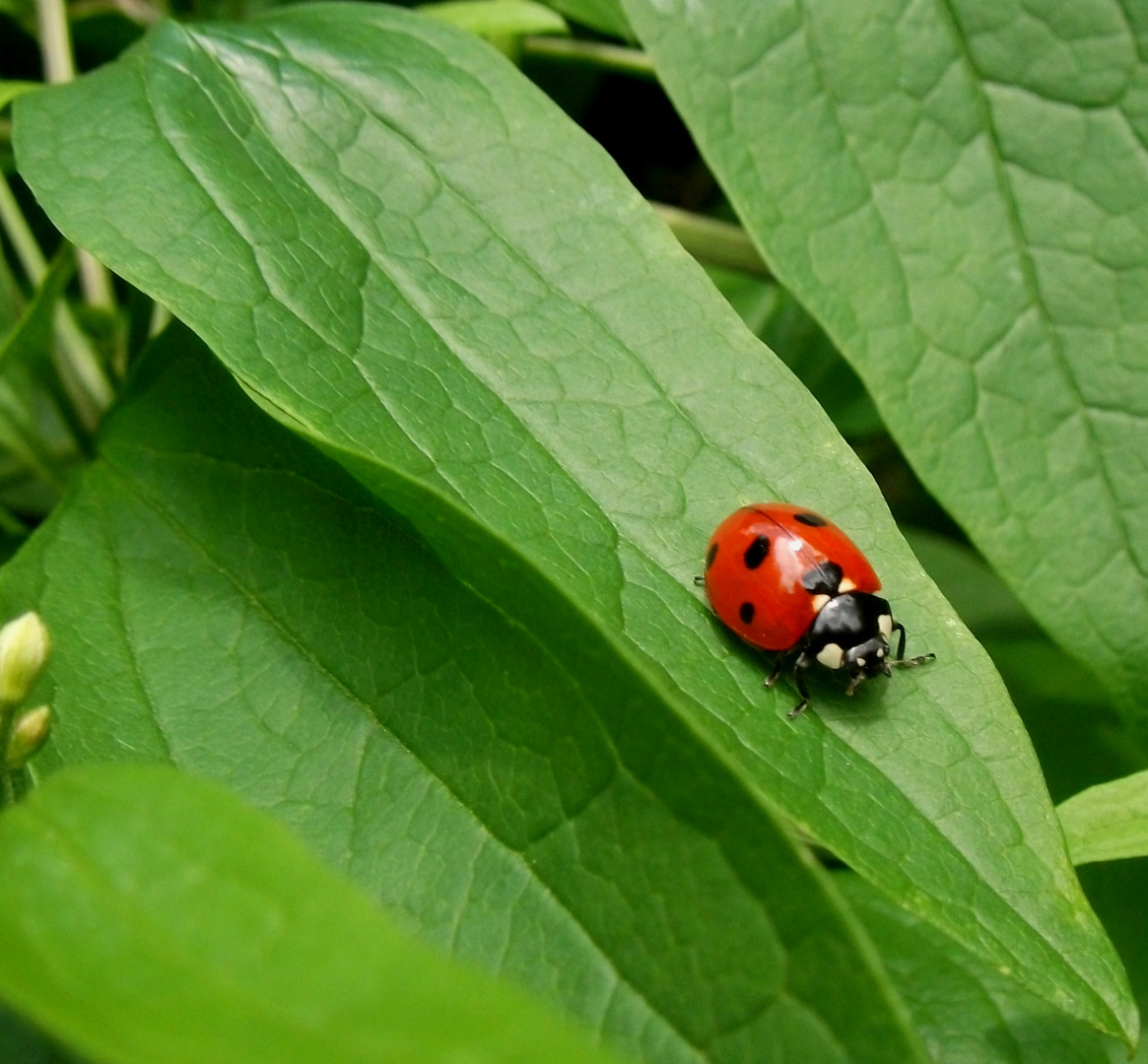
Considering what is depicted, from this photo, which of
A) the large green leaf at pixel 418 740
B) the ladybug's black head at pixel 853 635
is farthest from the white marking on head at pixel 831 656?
the large green leaf at pixel 418 740

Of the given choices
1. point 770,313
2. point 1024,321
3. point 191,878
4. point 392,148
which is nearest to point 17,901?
point 191,878

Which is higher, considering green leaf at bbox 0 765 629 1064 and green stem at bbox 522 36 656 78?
green stem at bbox 522 36 656 78

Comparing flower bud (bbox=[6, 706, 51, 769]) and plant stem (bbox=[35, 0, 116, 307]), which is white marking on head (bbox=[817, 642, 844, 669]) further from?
plant stem (bbox=[35, 0, 116, 307])

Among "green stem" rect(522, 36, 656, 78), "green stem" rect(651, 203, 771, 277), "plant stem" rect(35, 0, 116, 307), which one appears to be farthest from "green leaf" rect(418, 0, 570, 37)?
"plant stem" rect(35, 0, 116, 307)

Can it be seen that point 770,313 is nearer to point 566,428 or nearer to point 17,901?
point 566,428

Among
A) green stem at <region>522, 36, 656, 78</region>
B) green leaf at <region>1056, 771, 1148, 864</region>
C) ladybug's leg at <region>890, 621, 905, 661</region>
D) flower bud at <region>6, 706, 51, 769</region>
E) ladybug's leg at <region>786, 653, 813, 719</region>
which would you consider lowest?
green leaf at <region>1056, 771, 1148, 864</region>

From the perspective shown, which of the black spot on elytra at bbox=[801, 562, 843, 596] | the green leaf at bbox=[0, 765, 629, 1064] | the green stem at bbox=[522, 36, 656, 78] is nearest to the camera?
the green leaf at bbox=[0, 765, 629, 1064]

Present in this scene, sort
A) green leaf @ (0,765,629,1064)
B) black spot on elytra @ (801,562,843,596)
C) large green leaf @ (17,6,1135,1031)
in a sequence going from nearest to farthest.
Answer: green leaf @ (0,765,629,1064) < large green leaf @ (17,6,1135,1031) < black spot on elytra @ (801,562,843,596)
